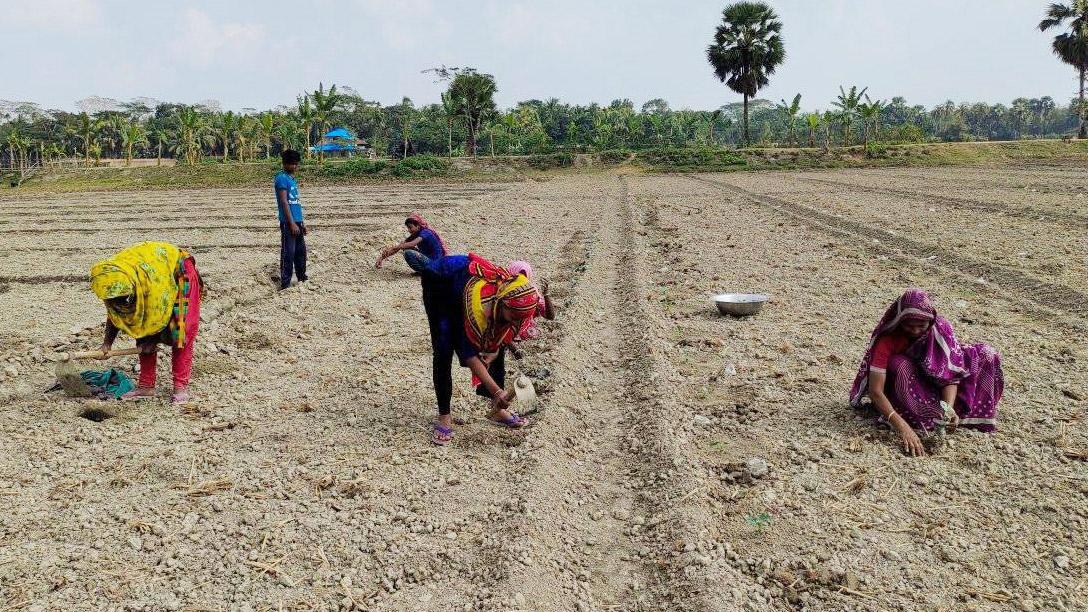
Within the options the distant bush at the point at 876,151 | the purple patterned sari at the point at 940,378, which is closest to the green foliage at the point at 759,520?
the purple patterned sari at the point at 940,378

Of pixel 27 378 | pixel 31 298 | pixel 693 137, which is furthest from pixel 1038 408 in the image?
pixel 693 137

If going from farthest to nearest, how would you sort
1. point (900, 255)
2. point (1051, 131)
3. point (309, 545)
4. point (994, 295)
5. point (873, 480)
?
point (1051, 131) < point (900, 255) < point (994, 295) < point (873, 480) < point (309, 545)

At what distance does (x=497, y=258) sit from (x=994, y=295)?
20.9ft

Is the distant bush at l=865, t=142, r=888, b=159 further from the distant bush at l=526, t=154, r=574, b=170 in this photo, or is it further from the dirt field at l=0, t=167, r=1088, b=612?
the dirt field at l=0, t=167, r=1088, b=612

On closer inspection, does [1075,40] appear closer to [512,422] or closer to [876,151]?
[876,151]

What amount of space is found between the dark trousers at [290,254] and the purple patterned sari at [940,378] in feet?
20.9

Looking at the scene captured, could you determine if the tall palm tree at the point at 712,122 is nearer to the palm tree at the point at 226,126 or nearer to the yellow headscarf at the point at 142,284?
the palm tree at the point at 226,126

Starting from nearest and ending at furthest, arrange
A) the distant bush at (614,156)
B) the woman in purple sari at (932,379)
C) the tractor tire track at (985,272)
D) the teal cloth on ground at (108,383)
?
the woman in purple sari at (932,379) < the teal cloth on ground at (108,383) < the tractor tire track at (985,272) < the distant bush at (614,156)

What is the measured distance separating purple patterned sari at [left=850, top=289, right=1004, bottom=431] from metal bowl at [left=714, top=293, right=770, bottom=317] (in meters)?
2.67

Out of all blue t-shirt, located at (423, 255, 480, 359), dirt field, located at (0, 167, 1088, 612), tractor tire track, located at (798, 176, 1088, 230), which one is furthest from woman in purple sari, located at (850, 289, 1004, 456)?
tractor tire track, located at (798, 176, 1088, 230)

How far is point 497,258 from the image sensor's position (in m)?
10.8

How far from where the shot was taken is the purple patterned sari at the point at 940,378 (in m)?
4.11

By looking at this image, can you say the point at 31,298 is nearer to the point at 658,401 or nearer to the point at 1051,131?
the point at 658,401

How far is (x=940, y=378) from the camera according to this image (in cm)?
409
